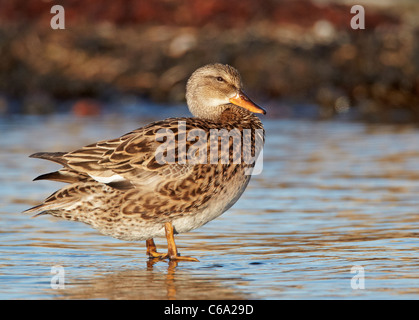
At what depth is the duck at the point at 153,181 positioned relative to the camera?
7.64m

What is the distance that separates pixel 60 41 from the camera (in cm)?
2161

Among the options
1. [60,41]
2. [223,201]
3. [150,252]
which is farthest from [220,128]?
[60,41]

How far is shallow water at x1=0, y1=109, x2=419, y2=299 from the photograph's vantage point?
6758mm

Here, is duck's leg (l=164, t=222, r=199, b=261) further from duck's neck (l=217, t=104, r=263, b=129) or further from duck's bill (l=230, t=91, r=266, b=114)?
duck's bill (l=230, t=91, r=266, b=114)

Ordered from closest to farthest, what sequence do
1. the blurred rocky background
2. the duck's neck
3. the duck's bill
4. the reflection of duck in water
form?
the reflection of duck in water → the duck's neck → the duck's bill → the blurred rocky background

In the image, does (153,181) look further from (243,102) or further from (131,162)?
(243,102)

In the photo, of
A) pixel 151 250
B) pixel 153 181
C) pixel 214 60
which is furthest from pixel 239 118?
pixel 214 60

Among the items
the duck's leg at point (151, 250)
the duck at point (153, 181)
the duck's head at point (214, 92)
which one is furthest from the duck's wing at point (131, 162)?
the duck's head at point (214, 92)

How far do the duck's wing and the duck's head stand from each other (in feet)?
3.20

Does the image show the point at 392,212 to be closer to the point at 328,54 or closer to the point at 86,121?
the point at 86,121

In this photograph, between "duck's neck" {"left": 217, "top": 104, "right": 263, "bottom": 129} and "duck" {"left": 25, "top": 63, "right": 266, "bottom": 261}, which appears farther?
"duck's neck" {"left": 217, "top": 104, "right": 263, "bottom": 129}

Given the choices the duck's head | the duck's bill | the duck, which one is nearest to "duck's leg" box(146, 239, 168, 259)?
the duck

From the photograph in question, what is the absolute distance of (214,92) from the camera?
874cm
